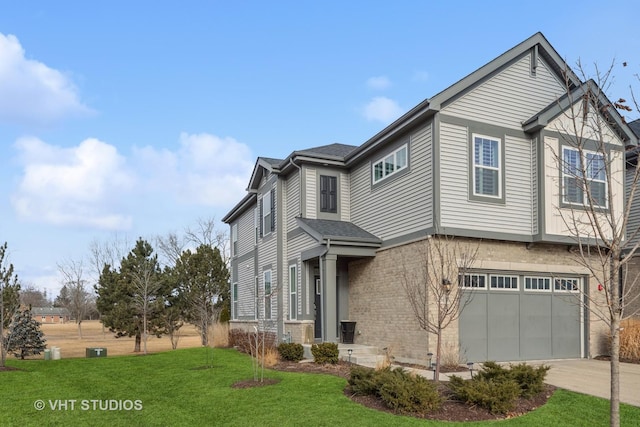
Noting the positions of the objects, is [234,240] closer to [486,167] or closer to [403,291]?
[403,291]

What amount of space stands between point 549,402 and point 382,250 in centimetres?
709

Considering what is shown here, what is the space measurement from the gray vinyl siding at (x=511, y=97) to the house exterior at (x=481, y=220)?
0.03 metres

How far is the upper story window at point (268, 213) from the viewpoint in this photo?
66.0 feet

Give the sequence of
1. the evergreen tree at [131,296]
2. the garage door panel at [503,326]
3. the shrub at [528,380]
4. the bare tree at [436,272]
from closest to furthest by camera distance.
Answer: the shrub at [528,380], the bare tree at [436,272], the garage door panel at [503,326], the evergreen tree at [131,296]

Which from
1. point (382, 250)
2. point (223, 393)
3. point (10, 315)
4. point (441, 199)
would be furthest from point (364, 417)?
point (10, 315)

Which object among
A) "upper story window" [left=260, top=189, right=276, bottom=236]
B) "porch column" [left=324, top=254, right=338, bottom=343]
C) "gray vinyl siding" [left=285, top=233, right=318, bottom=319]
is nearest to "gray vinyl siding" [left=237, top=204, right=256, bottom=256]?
"upper story window" [left=260, top=189, right=276, bottom=236]

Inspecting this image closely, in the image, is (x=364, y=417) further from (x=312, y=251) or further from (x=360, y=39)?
(x=360, y=39)

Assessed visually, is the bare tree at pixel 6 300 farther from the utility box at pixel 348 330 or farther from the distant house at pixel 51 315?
the distant house at pixel 51 315

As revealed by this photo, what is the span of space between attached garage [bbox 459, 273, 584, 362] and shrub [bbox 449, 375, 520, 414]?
4.59 meters

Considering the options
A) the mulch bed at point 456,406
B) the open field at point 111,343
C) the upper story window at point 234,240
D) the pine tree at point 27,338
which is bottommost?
the open field at point 111,343

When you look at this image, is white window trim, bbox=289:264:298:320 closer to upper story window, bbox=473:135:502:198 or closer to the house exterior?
the house exterior

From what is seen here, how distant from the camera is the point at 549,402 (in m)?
9.00

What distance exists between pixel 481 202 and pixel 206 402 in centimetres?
825

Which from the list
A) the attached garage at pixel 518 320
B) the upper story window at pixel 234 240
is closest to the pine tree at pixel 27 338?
the upper story window at pixel 234 240
